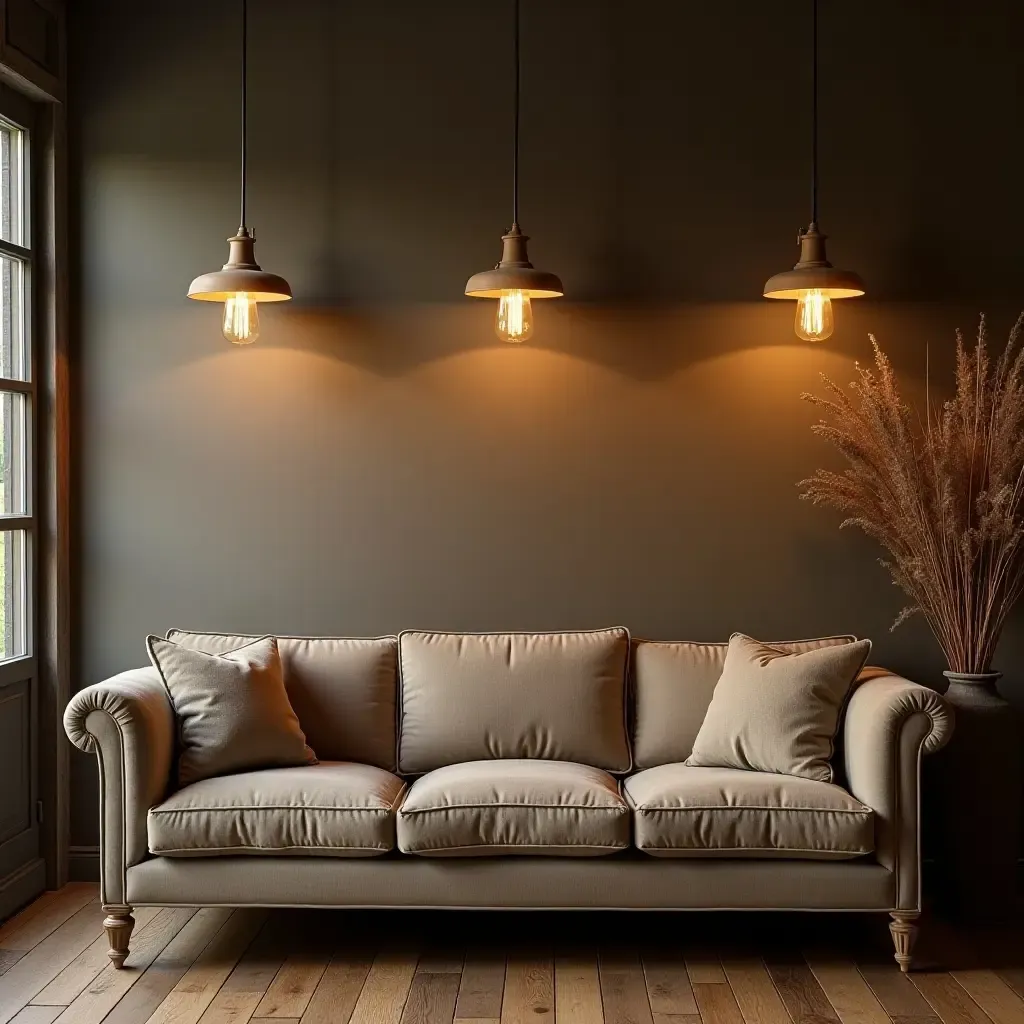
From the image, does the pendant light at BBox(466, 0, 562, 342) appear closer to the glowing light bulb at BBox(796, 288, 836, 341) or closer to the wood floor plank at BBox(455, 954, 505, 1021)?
the glowing light bulb at BBox(796, 288, 836, 341)

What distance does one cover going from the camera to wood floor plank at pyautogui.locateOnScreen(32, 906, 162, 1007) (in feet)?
10.4

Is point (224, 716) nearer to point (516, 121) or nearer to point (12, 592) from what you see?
point (12, 592)

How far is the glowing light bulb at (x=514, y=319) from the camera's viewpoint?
3934mm

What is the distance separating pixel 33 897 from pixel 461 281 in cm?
259

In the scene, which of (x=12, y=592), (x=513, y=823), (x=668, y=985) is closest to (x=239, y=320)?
(x=12, y=592)

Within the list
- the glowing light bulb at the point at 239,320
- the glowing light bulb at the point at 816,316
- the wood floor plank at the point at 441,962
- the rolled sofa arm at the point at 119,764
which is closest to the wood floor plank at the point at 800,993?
the wood floor plank at the point at 441,962

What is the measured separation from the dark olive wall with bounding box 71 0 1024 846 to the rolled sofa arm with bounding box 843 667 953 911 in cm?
83

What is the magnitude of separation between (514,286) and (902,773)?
74.7 inches

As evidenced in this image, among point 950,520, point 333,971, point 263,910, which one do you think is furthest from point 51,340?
point 950,520

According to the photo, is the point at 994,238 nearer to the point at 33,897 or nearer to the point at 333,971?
the point at 333,971

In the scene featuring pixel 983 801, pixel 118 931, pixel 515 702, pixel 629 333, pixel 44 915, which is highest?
pixel 629 333

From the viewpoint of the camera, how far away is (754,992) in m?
3.22

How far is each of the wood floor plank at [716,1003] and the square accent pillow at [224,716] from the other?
1365 millimetres

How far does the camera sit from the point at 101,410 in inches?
168
